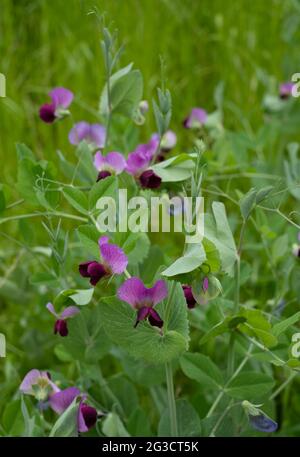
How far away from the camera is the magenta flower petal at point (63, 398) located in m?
0.89

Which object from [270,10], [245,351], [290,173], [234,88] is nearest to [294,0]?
[234,88]

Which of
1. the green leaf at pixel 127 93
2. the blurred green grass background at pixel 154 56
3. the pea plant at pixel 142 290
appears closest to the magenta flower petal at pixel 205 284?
the pea plant at pixel 142 290

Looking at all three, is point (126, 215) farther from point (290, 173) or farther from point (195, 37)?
point (195, 37)

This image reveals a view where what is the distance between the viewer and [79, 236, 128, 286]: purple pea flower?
76 centimetres

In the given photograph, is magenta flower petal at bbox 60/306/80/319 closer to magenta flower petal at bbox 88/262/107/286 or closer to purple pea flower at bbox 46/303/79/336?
purple pea flower at bbox 46/303/79/336

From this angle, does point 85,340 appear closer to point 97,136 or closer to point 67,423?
point 67,423

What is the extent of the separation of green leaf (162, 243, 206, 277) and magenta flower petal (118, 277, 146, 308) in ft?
0.19

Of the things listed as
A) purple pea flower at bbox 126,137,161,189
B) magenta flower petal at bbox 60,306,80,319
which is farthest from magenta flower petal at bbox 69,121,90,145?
magenta flower petal at bbox 60,306,80,319

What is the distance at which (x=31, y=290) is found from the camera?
1.40m

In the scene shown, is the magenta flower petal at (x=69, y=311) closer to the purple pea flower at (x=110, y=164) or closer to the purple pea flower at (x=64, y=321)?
the purple pea flower at (x=64, y=321)

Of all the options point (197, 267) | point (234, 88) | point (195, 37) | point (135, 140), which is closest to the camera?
point (197, 267)

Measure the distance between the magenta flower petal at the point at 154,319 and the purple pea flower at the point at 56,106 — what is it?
389mm

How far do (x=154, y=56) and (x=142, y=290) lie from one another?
137 cm

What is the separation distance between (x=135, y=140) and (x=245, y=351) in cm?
37
